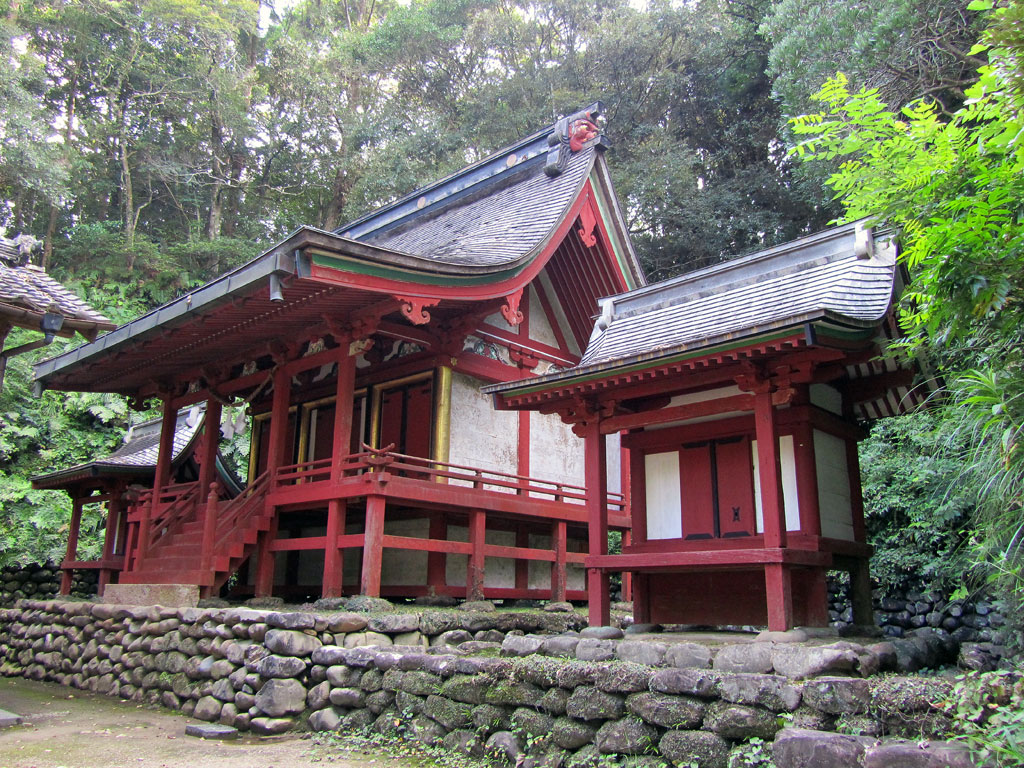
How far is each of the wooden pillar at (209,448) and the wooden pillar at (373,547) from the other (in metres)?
4.38

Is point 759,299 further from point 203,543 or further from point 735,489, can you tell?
point 203,543

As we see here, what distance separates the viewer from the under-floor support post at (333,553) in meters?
10.9

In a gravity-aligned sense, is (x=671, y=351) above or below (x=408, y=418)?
below

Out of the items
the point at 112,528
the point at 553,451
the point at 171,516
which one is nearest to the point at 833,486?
the point at 553,451

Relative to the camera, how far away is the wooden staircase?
1148 centimetres

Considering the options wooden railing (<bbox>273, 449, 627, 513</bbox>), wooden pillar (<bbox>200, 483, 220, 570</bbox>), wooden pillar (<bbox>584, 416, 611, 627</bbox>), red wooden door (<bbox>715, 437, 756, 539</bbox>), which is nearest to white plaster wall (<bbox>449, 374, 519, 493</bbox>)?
wooden railing (<bbox>273, 449, 627, 513</bbox>)

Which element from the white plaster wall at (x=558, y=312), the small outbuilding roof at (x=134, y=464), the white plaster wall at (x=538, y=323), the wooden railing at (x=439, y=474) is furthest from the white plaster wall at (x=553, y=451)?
the small outbuilding roof at (x=134, y=464)

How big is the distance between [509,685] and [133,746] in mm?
4022

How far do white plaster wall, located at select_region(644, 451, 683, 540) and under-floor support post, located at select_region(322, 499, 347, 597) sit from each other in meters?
4.43

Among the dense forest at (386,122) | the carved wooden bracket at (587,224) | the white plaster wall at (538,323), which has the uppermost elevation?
the dense forest at (386,122)

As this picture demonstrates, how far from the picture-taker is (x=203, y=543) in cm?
1141

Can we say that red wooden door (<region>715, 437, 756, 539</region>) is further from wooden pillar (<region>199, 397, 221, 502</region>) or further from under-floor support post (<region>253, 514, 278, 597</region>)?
wooden pillar (<region>199, 397, 221, 502</region>)

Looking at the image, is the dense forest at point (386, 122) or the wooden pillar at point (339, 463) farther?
the dense forest at point (386, 122)

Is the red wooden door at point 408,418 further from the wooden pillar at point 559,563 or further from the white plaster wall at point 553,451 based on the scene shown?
the wooden pillar at point 559,563
